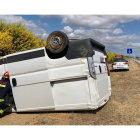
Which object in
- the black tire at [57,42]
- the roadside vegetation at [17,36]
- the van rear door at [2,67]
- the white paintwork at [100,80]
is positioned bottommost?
the white paintwork at [100,80]

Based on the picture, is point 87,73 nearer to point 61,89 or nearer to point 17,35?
point 61,89

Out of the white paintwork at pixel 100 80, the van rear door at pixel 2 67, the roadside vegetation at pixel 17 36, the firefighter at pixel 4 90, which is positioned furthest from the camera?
the roadside vegetation at pixel 17 36

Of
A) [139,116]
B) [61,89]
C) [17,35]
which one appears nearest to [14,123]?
[61,89]

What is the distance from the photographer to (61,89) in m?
4.04

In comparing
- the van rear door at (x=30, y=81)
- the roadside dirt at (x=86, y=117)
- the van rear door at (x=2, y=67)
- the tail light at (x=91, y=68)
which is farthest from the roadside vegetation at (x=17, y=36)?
the tail light at (x=91, y=68)

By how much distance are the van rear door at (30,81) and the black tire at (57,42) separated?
1.05ft

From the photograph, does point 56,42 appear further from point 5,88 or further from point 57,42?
point 5,88

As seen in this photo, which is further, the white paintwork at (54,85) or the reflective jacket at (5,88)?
the reflective jacket at (5,88)

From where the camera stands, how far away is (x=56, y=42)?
390cm

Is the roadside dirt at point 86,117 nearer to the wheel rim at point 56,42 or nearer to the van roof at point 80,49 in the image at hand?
the van roof at point 80,49

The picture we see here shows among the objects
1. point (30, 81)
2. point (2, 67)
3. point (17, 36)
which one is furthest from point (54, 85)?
point (17, 36)

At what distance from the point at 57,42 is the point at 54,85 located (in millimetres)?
1145

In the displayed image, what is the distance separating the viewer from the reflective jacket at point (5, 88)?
4.55 meters

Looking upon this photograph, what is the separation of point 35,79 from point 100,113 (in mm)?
2050
